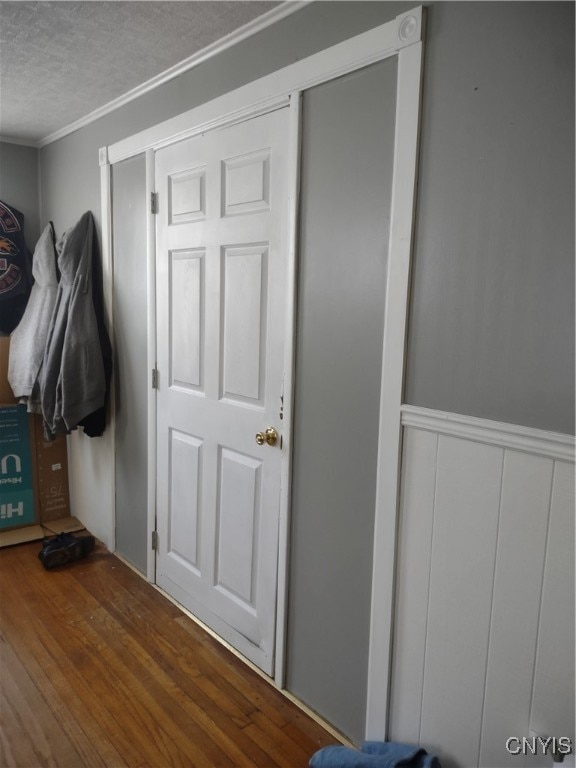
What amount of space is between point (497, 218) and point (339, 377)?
65 centimetres

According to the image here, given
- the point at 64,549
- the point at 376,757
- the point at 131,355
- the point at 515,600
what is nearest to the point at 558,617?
the point at 515,600

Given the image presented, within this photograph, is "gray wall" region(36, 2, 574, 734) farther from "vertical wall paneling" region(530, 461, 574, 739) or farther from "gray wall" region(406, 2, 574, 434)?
"vertical wall paneling" region(530, 461, 574, 739)

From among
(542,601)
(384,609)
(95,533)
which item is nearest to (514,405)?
(542,601)

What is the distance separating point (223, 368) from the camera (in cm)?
218

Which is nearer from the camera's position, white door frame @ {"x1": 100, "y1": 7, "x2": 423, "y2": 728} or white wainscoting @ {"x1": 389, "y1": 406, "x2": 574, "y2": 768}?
white wainscoting @ {"x1": 389, "y1": 406, "x2": 574, "y2": 768}

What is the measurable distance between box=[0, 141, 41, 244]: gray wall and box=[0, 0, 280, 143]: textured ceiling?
753mm

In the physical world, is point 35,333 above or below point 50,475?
above

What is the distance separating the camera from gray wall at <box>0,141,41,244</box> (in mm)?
3422

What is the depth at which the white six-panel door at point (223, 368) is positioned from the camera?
1.95 meters

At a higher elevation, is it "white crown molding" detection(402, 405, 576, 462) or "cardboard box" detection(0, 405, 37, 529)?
"white crown molding" detection(402, 405, 576, 462)

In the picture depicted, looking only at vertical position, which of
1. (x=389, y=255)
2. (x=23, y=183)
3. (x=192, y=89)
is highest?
(x=192, y=89)

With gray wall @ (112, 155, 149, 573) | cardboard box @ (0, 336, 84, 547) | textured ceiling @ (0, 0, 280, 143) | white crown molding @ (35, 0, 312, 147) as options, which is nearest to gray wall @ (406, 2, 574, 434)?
white crown molding @ (35, 0, 312, 147)

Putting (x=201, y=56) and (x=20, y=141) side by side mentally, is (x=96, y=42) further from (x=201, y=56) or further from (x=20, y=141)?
(x=20, y=141)

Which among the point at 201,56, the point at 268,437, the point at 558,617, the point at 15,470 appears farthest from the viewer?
the point at 15,470
